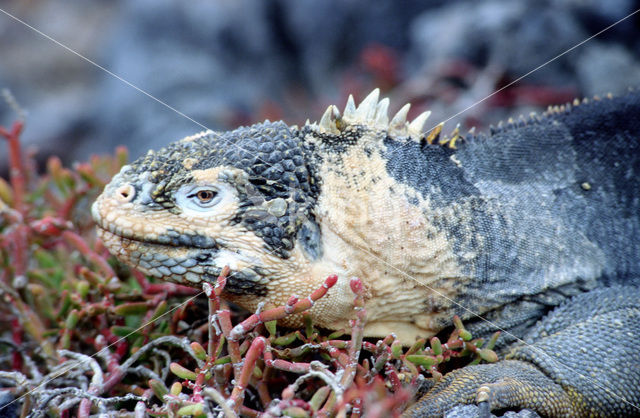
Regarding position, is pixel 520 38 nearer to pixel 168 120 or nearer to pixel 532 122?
pixel 532 122

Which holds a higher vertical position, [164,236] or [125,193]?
[125,193]

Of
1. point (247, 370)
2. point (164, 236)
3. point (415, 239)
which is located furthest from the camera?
point (415, 239)

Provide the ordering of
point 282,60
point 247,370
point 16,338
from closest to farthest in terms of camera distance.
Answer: point 247,370
point 16,338
point 282,60

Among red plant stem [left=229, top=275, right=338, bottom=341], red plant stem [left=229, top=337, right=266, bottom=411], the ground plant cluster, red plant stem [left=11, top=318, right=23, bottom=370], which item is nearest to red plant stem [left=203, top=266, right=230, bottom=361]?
the ground plant cluster

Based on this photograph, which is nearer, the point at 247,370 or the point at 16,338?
the point at 247,370

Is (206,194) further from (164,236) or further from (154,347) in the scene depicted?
(154,347)

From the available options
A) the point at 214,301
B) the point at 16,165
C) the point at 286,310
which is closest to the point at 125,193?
the point at 214,301
